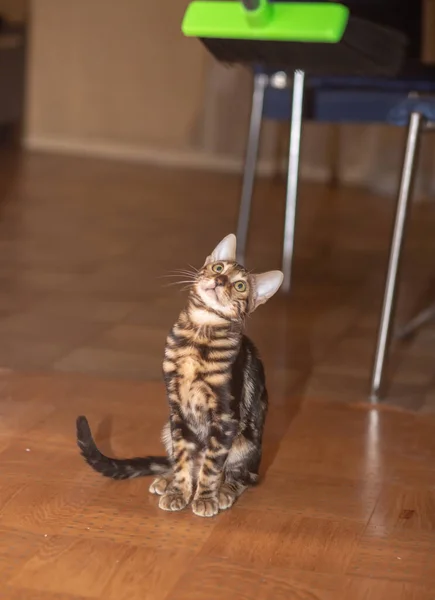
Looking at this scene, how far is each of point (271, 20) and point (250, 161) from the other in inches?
50.4

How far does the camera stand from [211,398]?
1426mm

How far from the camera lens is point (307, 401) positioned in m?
1.99

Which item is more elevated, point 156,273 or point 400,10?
point 400,10

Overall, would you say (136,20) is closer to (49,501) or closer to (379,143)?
(379,143)

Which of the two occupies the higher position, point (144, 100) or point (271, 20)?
point (271, 20)

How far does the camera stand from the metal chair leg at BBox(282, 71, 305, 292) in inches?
103

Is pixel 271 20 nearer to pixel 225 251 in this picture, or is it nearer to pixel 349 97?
pixel 225 251

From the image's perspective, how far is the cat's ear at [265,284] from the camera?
1483 mm

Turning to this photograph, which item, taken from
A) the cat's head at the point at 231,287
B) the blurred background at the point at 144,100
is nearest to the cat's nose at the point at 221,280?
the cat's head at the point at 231,287

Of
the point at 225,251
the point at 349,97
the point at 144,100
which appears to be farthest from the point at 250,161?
the point at 144,100

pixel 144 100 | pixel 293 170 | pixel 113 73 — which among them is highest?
pixel 113 73

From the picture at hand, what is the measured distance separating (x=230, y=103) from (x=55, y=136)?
3.51 feet

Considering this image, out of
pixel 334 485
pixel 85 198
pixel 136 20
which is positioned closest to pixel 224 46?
pixel 334 485

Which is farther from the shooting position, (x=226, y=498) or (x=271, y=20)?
(x=271, y=20)
